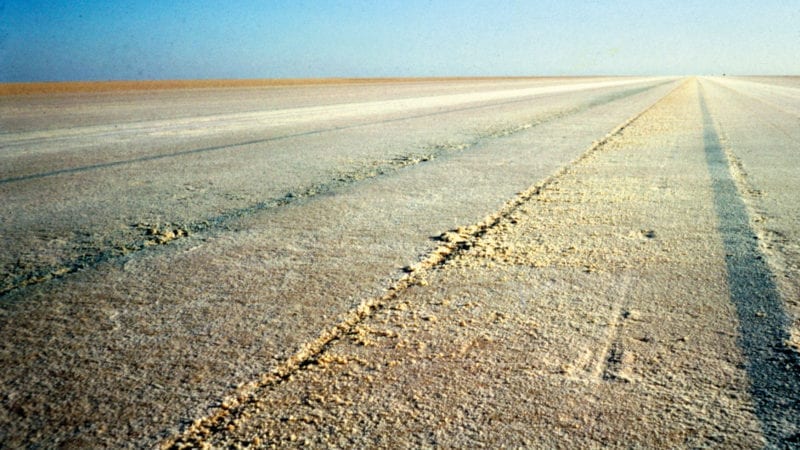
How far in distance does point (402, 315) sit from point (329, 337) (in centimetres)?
33

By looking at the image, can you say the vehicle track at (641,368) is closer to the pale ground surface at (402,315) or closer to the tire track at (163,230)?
the pale ground surface at (402,315)

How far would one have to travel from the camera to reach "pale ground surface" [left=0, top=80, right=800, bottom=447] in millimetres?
1687

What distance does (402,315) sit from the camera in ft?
7.93

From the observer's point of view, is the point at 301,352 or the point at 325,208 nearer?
the point at 301,352

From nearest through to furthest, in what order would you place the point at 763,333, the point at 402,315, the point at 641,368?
the point at 641,368
the point at 763,333
the point at 402,315

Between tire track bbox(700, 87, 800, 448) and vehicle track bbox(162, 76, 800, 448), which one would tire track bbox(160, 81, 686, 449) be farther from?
tire track bbox(700, 87, 800, 448)

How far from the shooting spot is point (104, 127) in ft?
39.9

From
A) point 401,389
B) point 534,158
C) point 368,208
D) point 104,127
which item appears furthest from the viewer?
point 104,127

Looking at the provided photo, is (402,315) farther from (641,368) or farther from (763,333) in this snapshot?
(763,333)

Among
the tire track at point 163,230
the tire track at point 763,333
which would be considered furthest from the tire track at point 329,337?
the tire track at point 163,230

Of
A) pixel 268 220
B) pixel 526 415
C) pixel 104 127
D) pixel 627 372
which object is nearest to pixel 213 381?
pixel 526 415

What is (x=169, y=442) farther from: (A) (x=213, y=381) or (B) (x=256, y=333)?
(B) (x=256, y=333)

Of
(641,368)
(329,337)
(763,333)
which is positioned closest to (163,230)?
(329,337)

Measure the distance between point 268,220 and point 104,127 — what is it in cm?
966
